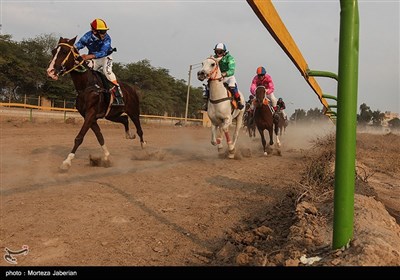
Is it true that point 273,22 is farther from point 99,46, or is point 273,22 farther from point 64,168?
point 99,46

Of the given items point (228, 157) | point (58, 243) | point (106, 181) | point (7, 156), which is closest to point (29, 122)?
point (7, 156)

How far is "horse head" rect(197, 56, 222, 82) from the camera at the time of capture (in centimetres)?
833

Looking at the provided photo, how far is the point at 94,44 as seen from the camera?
26.9ft

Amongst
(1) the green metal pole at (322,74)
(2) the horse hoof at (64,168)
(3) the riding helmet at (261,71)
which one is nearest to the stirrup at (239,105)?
(3) the riding helmet at (261,71)

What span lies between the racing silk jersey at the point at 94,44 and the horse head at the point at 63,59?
0.88 metres

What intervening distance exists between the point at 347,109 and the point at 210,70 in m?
6.89

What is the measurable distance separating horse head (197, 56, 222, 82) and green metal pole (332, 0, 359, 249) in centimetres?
657

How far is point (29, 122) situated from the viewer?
822 inches

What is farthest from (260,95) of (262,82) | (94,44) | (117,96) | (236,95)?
(94,44)

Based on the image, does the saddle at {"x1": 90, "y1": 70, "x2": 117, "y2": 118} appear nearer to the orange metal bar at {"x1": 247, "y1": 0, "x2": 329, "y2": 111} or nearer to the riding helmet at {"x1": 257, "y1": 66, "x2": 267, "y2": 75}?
the riding helmet at {"x1": 257, "y1": 66, "x2": 267, "y2": 75}

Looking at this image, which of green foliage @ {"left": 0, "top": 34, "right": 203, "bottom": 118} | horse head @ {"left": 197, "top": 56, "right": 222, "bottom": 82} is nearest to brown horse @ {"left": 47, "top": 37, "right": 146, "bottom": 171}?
horse head @ {"left": 197, "top": 56, "right": 222, "bottom": 82}

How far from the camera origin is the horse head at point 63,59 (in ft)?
22.6

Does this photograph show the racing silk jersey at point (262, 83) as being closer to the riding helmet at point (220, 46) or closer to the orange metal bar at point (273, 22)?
the riding helmet at point (220, 46)
